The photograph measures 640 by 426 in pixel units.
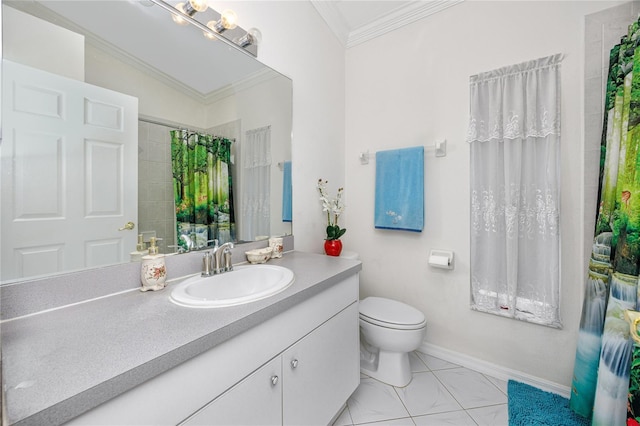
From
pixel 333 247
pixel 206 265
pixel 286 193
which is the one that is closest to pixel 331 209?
pixel 333 247

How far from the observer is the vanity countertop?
473mm

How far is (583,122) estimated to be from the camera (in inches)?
57.6

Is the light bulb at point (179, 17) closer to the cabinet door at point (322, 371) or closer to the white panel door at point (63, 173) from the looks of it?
the white panel door at point (63, 173)

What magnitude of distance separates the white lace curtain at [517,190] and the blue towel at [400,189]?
0.34 metres

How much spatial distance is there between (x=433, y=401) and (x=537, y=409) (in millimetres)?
547

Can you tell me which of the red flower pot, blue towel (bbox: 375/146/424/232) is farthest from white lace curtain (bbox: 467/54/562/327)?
the red flower pot

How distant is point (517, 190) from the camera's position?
63.3 inches

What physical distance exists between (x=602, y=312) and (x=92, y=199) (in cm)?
228

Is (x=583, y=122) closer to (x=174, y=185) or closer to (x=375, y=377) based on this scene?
(x=375, y=377)

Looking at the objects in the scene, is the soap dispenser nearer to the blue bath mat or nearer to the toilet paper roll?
the toilet paper roll

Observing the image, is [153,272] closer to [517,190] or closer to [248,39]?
[248,39]

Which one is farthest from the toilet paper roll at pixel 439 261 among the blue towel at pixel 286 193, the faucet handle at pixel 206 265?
the faucet handle at pixel 206 265

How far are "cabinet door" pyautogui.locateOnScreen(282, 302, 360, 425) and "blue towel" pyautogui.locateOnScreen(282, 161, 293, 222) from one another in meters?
0.70

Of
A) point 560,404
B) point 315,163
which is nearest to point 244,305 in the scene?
point 315,163
